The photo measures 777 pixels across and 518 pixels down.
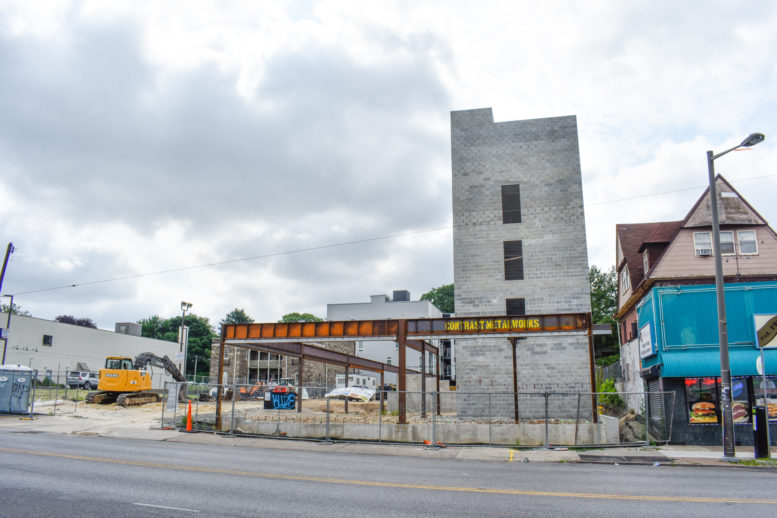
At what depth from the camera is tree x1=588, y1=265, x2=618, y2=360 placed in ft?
188

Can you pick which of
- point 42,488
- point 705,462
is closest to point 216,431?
point 42,488

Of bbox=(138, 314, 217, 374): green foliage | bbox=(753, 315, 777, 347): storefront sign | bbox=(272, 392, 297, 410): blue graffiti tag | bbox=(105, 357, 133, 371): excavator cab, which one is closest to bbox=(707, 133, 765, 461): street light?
bbox=(753, 315, 777, 347): storefront sign

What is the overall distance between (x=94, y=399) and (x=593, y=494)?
35890mm

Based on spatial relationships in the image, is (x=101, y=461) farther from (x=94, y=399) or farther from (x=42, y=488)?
(x=94, y=399)

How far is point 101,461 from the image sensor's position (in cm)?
1427

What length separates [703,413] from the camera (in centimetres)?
2192

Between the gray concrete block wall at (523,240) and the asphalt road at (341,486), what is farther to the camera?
the gray concrete block wall at (523,240)

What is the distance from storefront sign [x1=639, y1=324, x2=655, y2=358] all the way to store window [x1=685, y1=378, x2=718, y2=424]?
2064mm

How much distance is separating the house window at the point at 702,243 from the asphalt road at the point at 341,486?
15414 mm

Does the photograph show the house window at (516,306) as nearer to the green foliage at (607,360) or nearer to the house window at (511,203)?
the house window at (511,203)

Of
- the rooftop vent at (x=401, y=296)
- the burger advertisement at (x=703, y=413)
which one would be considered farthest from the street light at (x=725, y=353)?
the rooftop vent at (x=401, y=296)

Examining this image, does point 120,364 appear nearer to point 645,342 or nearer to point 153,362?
point 153,362

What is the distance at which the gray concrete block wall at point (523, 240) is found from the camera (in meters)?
31.0

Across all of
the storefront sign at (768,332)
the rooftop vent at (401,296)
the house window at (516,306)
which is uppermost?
the rooftop vent at (401,296)
